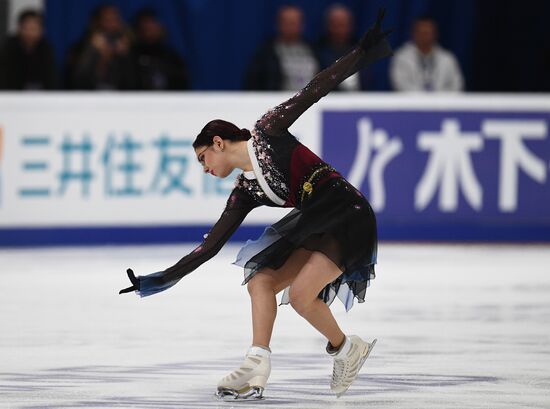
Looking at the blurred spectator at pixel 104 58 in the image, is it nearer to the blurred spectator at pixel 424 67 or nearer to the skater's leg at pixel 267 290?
the blurred spectator at pixel 424 67

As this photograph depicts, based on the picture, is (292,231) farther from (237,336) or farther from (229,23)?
(229,23)

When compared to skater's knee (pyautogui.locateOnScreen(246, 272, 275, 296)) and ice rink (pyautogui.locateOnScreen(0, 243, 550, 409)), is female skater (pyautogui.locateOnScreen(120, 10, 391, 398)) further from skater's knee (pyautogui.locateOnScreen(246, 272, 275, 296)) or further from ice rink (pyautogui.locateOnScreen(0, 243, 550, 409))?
ice rink (pyautogui.locateOnScreen(0, 243, 550, 409))

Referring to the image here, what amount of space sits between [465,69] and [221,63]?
2.21m

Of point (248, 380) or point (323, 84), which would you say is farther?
point (323, 84)

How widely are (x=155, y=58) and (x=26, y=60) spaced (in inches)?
41.8

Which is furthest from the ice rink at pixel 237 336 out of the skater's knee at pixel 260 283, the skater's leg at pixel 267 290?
the skater's knee at pixel 260 283

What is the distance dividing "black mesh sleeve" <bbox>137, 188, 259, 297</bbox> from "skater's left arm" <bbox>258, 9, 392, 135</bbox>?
0.84 feet

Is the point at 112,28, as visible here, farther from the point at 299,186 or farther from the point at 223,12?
the point at 299,186

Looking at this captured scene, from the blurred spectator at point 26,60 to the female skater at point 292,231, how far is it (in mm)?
5109

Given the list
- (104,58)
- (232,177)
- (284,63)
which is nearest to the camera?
(232,177)

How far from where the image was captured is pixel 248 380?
172 inches

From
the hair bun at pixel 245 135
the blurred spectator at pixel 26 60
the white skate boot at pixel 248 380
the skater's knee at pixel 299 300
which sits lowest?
the white skate boot at pixel 248 380

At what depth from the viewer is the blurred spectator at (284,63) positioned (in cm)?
997

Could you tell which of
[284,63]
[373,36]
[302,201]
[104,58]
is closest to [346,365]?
[302,201]
